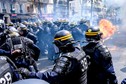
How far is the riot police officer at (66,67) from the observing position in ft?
10.2

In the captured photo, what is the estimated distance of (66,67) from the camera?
3119 millimetres

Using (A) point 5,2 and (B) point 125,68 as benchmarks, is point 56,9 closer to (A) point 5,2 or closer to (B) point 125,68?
(A) point 5,2

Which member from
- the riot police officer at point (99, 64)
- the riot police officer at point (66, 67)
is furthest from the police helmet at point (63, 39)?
the riot police officer at point (99, 64)

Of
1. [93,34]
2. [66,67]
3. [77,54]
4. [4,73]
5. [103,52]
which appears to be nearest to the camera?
[4,73]

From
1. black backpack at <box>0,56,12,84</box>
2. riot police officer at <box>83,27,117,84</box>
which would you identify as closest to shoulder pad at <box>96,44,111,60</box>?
riot police officer at <box>83,27,117,84</box>

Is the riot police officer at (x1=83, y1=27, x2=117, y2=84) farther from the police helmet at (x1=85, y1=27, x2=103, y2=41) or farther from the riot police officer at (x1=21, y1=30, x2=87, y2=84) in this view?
the riot police officer at (x1=21, y1=30, x2=87, y2=84)

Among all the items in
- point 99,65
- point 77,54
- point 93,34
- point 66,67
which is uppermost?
point 93,34

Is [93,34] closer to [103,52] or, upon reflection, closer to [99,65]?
[103,52]

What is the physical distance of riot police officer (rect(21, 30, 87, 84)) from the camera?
3.11 metres

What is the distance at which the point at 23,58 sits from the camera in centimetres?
459

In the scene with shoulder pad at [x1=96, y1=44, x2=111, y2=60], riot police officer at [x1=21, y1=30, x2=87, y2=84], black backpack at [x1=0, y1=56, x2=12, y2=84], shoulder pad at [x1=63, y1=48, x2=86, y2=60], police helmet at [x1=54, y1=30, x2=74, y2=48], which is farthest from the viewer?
shoulder pad at [x1=96, y1=44, x2=111, y2=60]

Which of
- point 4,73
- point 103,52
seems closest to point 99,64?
point 103,52

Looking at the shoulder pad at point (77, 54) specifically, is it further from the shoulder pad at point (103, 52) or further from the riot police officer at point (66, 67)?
the shoulder pad at point (103, 52)

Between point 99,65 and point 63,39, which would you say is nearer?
point 63,39
